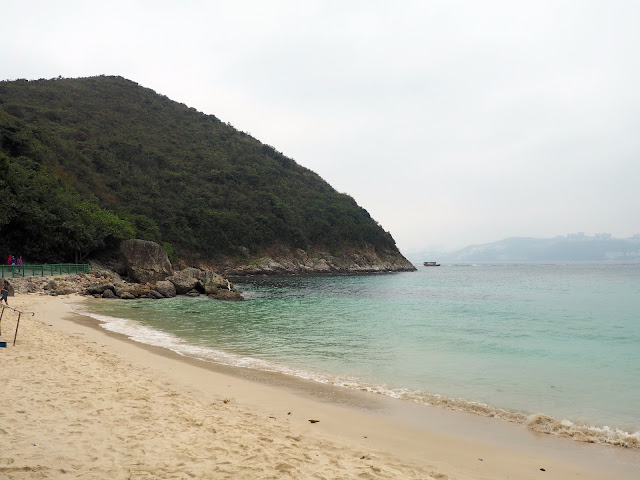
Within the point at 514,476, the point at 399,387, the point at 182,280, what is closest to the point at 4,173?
the point at 182,280

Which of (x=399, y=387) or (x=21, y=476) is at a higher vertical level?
(x=21, y=476)

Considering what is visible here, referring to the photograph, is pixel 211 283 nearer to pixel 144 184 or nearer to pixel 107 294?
pixel 107 294

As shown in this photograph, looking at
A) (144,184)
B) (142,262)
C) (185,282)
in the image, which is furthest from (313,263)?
(185,282)

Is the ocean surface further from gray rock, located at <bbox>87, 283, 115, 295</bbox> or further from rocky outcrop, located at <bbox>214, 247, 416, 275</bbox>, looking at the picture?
rocky outcrop, located at <bbox>214, 247, 416, 275</bbox>

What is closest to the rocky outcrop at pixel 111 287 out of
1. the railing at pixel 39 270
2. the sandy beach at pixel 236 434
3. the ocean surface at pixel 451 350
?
the railing at pixel 39 270

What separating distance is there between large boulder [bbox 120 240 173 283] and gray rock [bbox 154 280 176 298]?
21.2ft

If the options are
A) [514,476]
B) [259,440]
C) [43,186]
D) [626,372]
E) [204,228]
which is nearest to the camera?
[514,476]

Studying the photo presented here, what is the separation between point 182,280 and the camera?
35.3m

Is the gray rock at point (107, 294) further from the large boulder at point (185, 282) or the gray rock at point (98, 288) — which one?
the large boulder at point (185, 282)

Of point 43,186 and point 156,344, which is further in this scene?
point 43,186

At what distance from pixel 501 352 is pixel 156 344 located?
40.6 feet

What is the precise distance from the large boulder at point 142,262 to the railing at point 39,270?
380 cm

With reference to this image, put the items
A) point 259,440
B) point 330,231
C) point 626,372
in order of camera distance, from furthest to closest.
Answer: point 330,231 < point 626,372 < point 259,440

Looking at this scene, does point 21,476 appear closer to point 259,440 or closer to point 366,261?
point 259,440
